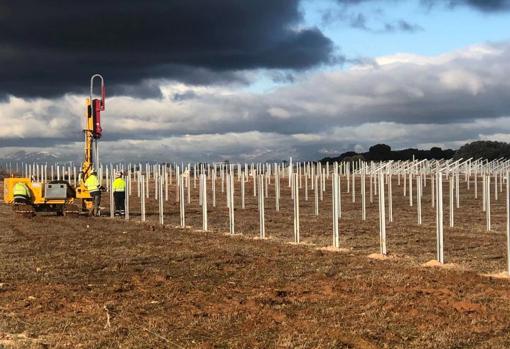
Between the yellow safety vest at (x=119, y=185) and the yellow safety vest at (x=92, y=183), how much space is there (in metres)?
0.95

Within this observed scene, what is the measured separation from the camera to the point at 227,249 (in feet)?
46.8

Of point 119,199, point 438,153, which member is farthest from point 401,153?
point 119,199

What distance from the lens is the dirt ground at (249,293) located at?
6.51 m

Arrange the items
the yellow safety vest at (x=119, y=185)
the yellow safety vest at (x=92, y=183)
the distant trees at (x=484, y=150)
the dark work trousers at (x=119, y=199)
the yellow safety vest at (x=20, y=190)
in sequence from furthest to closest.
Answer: the distant trees at (x=484, y=150) < the dark work trousers at (x=119, y=199) < the yellow safety vest at (x=119, y=185) < the yellow safety vest at (x=92, y=183) < the yellow safety vest at (x=20, y=190)

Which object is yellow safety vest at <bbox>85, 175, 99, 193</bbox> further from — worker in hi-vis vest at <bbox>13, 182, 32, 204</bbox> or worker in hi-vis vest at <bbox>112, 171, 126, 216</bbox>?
worker in hi-vis vest at <bbox>13, 182, 32, 204</bbox>

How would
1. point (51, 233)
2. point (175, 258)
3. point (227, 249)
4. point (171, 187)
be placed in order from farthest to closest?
point (171, 187), point (51, 233), point (227, 249), point (175, 258)

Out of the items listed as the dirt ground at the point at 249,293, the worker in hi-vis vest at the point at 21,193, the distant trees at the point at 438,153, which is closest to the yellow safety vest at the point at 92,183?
the worker in hi-vis vest at the point at 21,193

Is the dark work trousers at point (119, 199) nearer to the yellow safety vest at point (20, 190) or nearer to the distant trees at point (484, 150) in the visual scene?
the yellow safety vest at point (20, 190)

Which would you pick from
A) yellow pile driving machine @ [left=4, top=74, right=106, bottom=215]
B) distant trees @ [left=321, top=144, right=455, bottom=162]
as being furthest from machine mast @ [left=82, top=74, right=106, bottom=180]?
distant trees @ [left=321, top=144, right=455, bottom=162]

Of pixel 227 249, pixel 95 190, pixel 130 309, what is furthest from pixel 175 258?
pixel 95 190

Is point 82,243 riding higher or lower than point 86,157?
lower

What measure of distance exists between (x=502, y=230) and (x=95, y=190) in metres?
14.4

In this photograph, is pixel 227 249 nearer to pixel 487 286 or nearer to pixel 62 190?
pixel 487 286

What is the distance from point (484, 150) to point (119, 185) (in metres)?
76.2
